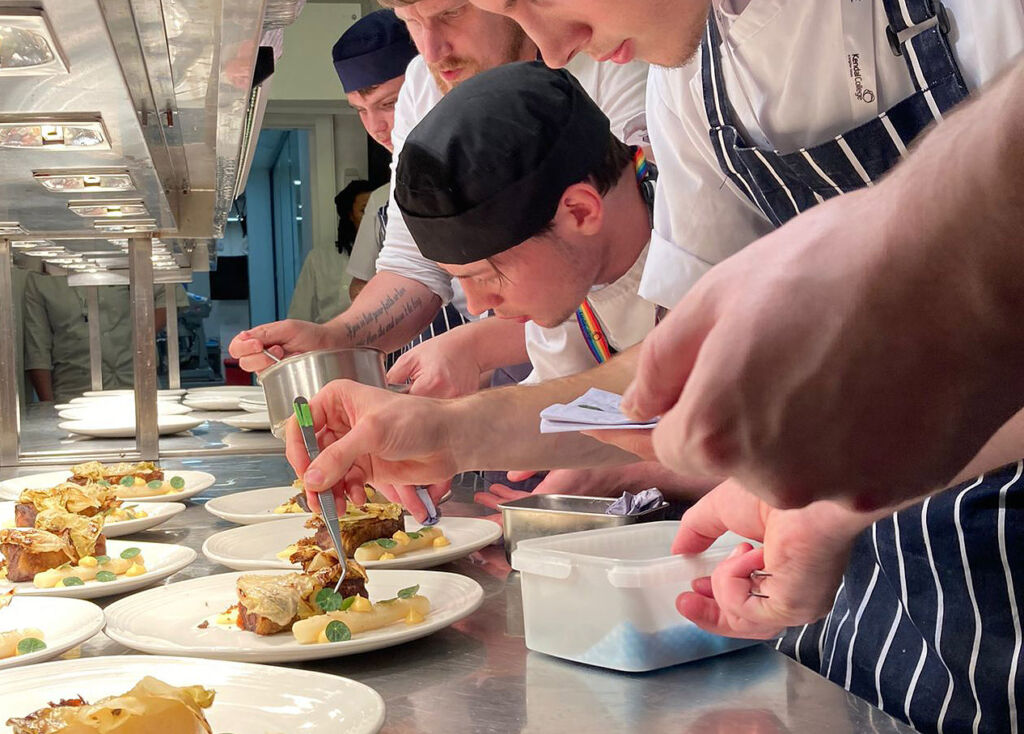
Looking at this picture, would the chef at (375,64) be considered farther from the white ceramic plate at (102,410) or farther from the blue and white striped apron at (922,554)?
the blue and white striped apron at (922,554)

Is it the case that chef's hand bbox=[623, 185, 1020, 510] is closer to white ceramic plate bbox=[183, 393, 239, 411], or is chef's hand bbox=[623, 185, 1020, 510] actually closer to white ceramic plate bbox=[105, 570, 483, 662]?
white ceramic plate bbox=[105, 570, 483, 662]

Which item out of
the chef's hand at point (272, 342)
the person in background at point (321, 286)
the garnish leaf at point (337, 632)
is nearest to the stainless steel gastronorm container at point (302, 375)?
the chef's hand at point (272, 342)

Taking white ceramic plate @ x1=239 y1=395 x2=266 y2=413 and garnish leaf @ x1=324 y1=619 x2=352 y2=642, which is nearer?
garnish leaf @ x1=324 y1=619 x2=352 y2=642

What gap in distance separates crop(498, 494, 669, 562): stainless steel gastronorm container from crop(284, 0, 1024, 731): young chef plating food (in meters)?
0.08

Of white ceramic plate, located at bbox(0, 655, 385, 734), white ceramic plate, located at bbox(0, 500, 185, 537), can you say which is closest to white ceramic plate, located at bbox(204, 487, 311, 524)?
white ceramic plate, located at bbox(0, 500, 185, 537)

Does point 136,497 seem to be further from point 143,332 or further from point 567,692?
point 567,692

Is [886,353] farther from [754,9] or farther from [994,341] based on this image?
[754,9]

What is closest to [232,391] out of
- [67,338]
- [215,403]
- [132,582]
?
[215,403]

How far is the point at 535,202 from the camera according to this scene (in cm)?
198

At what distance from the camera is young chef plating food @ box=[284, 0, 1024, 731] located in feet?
1.20

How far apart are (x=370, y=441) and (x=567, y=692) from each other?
54 centimetres

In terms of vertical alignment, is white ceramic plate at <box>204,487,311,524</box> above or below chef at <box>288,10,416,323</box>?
below

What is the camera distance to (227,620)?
147 centimetres

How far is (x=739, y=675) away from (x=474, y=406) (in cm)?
71
